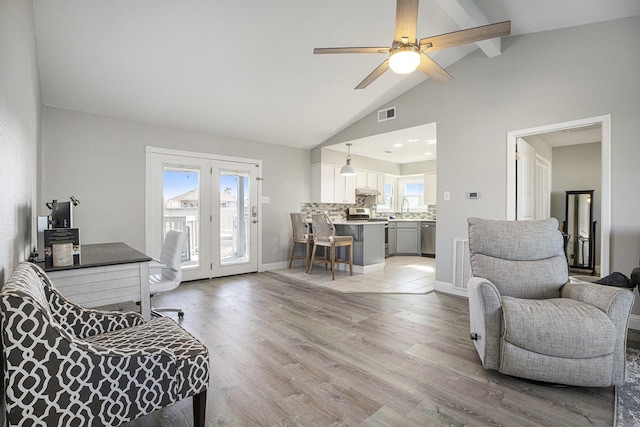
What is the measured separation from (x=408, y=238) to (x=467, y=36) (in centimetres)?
575

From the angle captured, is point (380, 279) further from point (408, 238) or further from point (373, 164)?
point (373, 164)

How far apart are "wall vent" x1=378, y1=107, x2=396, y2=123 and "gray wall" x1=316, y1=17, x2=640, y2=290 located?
0.30 ft

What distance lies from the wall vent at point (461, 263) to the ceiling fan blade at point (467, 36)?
244 cm

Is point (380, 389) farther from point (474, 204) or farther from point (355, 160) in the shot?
point (355, 160)

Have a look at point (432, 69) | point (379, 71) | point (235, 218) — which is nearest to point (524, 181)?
point (432, 69)

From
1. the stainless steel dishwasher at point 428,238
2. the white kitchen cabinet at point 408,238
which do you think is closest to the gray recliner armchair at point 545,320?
the stainless steel dishwasher at point 428,238

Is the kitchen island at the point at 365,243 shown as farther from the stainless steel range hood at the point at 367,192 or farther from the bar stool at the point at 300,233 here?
Answer: the stainless steel range hood at the point at 367,192

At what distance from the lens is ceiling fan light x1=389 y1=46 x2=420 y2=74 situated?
2.22 meters

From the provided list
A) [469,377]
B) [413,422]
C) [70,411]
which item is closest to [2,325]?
[70,411]

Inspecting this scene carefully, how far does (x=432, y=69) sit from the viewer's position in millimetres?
2713

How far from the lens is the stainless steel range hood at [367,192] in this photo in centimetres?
686

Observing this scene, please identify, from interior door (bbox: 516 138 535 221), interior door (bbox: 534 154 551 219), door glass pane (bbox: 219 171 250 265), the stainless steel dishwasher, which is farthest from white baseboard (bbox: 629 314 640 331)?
door glass pane (bbox: 219 171 250 265)

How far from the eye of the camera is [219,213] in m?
4.93

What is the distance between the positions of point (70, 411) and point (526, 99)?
4540mm
